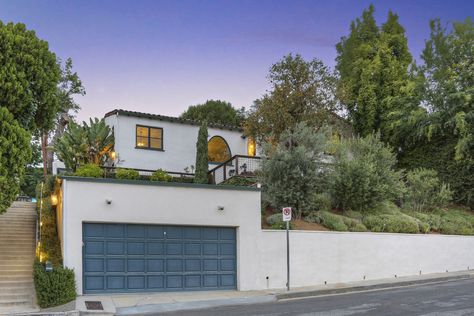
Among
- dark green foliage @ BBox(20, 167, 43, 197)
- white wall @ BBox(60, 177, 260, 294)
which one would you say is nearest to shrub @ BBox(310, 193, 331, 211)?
white wall @ BBox(60, 177, 260, 294)

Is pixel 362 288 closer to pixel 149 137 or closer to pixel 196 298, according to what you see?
pixel 196 298

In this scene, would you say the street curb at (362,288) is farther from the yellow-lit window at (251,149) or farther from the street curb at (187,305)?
the yellow-lit window at (251,149)

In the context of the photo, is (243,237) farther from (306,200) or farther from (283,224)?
(306,200)

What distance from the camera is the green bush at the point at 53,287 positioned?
45.2ft

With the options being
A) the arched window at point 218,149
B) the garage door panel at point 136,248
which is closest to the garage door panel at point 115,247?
the garage door panel at point 136,248

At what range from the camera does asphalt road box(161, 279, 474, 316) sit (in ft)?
41.7

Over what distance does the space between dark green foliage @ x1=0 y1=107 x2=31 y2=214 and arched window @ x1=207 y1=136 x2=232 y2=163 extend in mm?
15882

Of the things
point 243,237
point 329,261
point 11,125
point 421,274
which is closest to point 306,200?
point 329,261

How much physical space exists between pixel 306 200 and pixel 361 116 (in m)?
14.5

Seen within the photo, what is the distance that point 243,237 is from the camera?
18.1 m

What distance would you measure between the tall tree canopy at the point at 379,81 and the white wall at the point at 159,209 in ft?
53.9

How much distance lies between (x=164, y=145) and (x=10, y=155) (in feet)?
44.4

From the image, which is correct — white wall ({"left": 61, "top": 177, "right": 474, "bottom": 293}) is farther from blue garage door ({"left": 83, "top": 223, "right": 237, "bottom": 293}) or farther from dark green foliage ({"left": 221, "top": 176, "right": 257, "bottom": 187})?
dark green foliage ({"left": 221, "top": 176, "right": 257, "bottom": 187})

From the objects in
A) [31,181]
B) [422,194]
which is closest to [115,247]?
[422,194]
